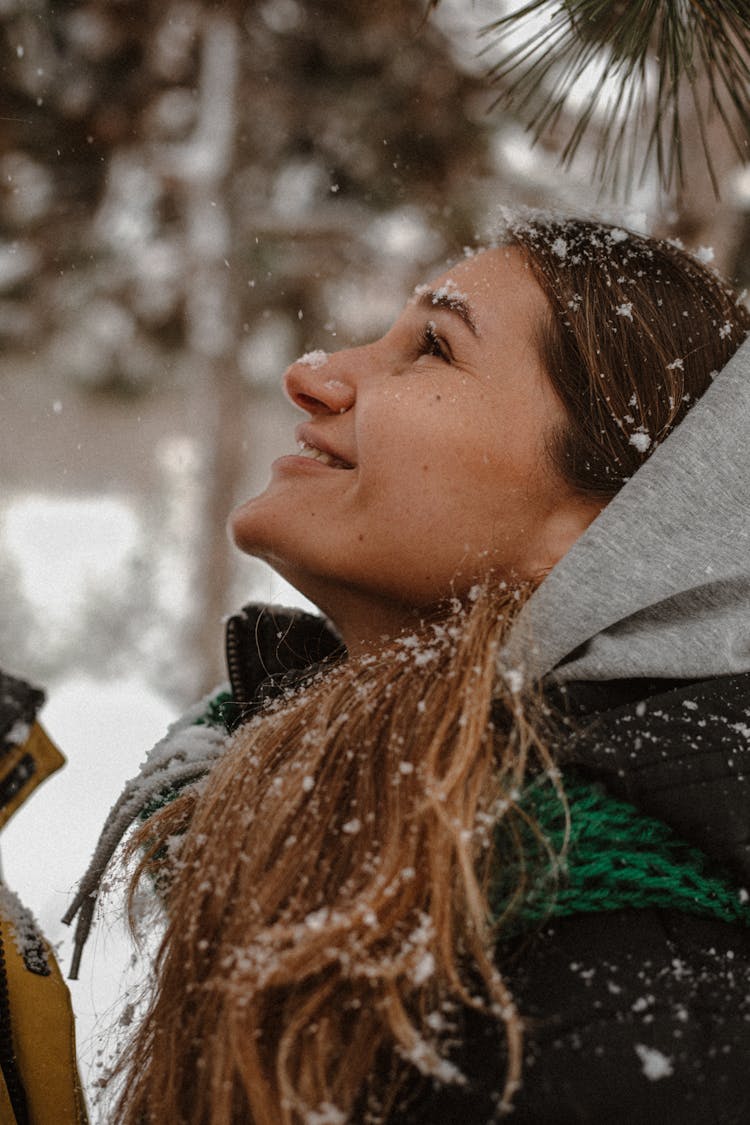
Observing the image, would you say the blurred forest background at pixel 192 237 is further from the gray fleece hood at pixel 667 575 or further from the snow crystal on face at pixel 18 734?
the snow crystal on face at pixel 18 734

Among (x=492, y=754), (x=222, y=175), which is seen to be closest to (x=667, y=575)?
(x=492, y=754)

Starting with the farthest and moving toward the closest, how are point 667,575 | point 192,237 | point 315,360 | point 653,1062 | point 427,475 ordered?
point 192,237
point 315,360
point 427,475
point 667,575
point 653,1062

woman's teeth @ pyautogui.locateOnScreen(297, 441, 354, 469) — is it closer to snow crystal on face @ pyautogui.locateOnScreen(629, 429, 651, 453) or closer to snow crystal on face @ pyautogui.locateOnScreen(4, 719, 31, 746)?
snow crystal on face @ pyautogui.locateOnScreen(629, 429, 651, 453)

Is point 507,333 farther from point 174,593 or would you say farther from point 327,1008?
point 174,593

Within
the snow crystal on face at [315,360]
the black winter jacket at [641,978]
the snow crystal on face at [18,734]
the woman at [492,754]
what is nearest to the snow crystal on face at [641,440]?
the woman at [492,754]

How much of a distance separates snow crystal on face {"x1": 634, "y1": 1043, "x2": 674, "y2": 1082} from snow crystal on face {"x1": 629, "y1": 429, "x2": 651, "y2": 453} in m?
0.90

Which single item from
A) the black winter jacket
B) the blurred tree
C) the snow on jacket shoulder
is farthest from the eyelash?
the blurred tree

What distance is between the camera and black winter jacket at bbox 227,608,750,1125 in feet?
2.76

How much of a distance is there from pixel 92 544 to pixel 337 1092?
3.59 meters

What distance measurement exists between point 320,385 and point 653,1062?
1107 mm

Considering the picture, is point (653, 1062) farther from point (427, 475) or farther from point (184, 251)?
point (184, 251)

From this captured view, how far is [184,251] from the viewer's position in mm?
3662

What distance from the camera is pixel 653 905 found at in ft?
3.28

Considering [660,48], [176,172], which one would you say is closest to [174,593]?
[176,172]
